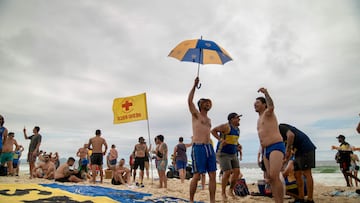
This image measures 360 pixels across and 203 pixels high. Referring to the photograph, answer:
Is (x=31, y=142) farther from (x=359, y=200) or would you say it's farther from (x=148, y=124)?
(x=359, y=200)

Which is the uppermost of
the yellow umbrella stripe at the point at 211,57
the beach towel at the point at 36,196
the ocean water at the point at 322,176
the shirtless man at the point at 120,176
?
the yellow umbrella stripe at the point at 211,57

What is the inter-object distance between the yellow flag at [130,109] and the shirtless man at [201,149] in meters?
6.49

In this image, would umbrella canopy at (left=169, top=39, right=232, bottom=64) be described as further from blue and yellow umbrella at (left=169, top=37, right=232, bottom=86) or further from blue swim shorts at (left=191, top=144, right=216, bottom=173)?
blue swim shorts at (left=191, top=144, right=216, bottom=173)

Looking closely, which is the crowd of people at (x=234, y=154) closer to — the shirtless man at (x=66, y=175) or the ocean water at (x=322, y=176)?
the shirtless man at (x=66, y=175)

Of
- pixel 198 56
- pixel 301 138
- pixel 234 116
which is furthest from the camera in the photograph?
pixel 234 116

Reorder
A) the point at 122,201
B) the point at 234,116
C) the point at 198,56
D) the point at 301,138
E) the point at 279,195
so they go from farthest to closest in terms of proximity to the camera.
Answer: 1. the point at 234,116
2. the point at 198,56
3. the point at 301,138
4. the point at 122,201
5. the point at 279,195

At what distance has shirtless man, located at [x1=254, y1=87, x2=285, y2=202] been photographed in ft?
13.0

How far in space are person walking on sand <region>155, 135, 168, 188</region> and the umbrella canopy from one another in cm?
430

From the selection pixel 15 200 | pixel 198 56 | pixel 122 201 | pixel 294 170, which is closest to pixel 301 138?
pixel 294 170

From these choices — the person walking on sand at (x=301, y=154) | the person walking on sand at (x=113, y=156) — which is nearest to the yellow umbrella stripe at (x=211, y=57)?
the person walking on sand at (x=301, y=154)

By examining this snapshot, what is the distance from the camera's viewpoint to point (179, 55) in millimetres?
5602

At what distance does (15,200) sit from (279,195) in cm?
413

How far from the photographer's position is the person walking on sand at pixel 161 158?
28.7 feet

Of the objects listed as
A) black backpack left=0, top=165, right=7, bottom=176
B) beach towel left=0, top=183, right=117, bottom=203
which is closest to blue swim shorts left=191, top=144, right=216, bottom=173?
beach towel left=0, top=183, right=117, bottom=203
